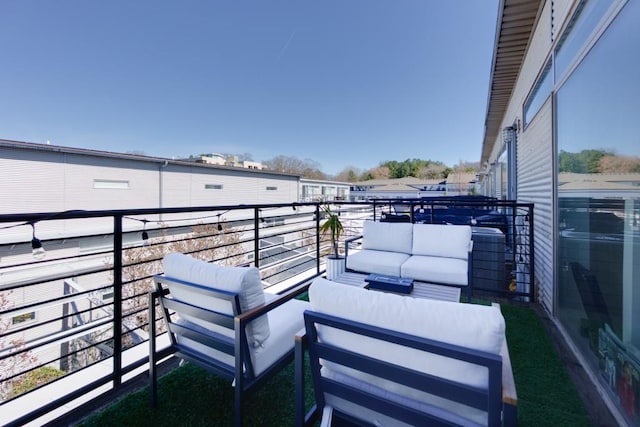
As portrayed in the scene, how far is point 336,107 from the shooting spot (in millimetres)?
23688

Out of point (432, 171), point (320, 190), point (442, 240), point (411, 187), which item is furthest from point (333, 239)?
point (432, 171)

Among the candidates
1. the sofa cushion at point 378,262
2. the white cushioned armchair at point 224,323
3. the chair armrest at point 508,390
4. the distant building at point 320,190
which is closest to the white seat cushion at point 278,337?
the white cushioned armchair at point 224,323

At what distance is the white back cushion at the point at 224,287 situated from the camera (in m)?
1.46

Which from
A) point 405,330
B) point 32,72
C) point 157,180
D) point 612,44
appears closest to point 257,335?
point 405,330

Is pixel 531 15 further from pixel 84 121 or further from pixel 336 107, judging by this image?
pixel 84 121

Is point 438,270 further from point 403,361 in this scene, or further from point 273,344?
point 403,361

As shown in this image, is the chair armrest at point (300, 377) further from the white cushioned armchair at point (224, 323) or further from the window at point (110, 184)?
the window at point (110, 184)

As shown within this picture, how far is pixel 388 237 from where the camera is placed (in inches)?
154

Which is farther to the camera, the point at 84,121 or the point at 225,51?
the point at 84,121

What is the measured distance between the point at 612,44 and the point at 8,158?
14129 millimetres

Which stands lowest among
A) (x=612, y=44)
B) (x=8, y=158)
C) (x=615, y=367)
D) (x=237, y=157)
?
(x=615, y=367)

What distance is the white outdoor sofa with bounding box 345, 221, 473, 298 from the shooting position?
10.5 ft

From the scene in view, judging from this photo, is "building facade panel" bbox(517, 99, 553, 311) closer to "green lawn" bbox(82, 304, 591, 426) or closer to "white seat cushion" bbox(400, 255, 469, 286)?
"white seat cushion" bbox(400, 255, 469, 286)

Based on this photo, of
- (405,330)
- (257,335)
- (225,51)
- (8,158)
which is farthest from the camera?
(225,51)
